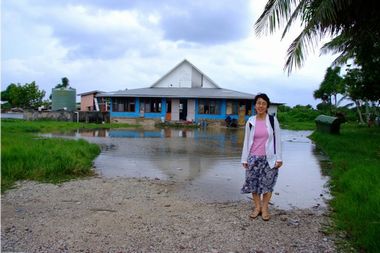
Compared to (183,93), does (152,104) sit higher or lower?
lower

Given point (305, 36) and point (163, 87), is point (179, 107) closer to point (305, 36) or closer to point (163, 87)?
point (163, 87)

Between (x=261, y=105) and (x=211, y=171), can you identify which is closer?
(x=261, y=105)

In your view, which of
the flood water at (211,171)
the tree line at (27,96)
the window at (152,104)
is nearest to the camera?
the flood water at (211,171)

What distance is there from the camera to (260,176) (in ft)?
18.8

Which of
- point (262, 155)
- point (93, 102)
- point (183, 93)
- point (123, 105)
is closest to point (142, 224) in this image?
point (262, 155)

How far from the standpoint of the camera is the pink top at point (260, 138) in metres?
5.66

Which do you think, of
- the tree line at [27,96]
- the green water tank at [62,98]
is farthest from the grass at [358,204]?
the tree line at [27,96]

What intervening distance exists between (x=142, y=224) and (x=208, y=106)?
31.3m

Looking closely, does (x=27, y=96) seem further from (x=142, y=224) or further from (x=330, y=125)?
(x=142, y=224)

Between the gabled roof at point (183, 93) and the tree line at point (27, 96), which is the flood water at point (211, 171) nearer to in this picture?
the gabled roof at point (183, 93)

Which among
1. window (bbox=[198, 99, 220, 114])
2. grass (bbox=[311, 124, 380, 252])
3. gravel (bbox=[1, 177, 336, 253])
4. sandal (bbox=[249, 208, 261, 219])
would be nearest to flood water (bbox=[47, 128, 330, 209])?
grass (bbox=[311, 124, 380, 252])

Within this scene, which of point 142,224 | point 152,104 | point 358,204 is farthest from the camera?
point 152,104

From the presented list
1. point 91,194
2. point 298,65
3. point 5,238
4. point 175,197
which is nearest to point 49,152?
point 91,194

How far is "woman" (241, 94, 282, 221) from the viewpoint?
5.61m
